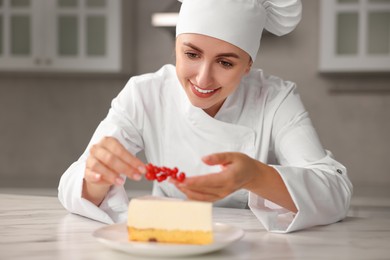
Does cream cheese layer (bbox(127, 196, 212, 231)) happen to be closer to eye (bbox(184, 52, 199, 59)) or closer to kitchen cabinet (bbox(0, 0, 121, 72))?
eye (bbox(184, 52, 199, 59))

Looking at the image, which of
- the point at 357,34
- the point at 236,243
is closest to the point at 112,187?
the point at 236,243

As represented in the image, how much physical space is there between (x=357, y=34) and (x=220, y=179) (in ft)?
7.70

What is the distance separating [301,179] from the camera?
1.35m

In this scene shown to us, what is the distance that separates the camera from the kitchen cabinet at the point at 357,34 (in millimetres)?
3203

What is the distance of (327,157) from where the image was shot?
154cm

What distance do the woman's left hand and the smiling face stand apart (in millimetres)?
350

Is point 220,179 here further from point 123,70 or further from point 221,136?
point 123,70

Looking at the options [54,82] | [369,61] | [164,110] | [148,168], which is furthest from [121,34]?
[148,168]

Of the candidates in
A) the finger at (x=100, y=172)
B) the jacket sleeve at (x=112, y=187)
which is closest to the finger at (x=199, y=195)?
the finger at (x=100, y=172)

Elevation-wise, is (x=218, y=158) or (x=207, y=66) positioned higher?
(x=207, y=66)

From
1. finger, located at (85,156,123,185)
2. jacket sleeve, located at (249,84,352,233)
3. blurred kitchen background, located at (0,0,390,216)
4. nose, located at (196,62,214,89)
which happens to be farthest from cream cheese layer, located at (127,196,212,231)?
blurred kitchen background, located at (0,0,390,216)

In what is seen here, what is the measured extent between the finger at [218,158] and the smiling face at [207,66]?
0.38 metres

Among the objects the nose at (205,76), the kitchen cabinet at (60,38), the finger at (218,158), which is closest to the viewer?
the finger at (218,158)

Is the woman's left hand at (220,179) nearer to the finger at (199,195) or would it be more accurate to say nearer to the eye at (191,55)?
the finger at (199,195)
